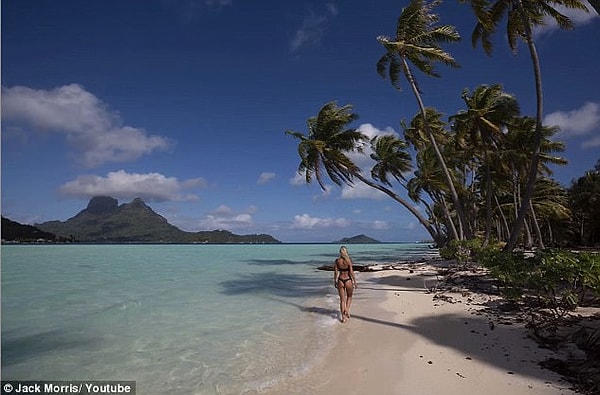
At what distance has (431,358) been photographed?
5.64 meters

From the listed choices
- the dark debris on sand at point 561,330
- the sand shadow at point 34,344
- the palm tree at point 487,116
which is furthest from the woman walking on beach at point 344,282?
the palm tree at point 487,116

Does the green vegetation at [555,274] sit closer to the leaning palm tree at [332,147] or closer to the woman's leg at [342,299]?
the woman's leg at [342,299]

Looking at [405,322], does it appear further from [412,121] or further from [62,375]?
[412,121]

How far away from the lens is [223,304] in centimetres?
1210

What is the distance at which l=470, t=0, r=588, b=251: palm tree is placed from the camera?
12.8m

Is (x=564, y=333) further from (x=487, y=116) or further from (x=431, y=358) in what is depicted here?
(x=487, y=116)

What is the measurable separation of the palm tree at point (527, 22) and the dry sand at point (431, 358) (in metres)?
6.48

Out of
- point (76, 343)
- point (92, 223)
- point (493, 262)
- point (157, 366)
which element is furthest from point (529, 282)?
point (92, 223)

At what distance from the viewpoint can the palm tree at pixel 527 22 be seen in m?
12.8

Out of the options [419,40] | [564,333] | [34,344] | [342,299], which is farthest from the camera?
[419,40]

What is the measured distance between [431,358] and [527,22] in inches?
483

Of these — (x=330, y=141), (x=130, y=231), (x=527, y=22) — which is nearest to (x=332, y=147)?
(x=330, y=141)

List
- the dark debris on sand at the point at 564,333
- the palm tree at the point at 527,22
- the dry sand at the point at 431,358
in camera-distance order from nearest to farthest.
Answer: the dark debris on sand at the point at 564,333
the dry sand at the point at 431,358
the palm tree at the point at 527,22

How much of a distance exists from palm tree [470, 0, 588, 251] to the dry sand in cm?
648
